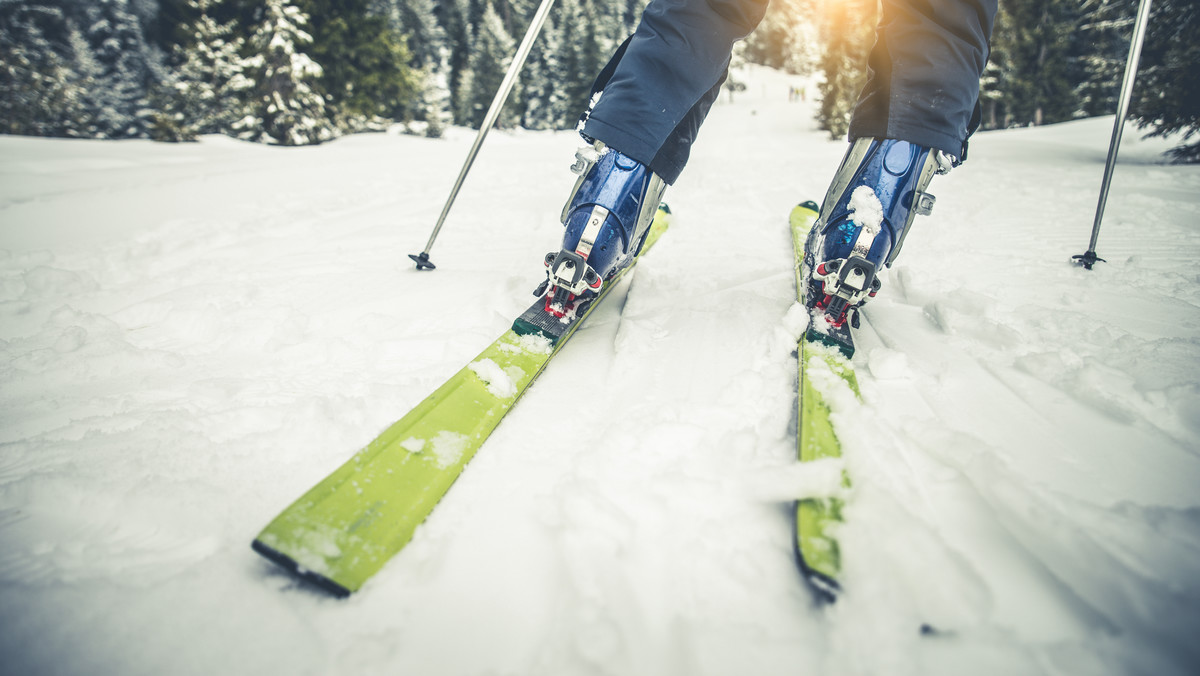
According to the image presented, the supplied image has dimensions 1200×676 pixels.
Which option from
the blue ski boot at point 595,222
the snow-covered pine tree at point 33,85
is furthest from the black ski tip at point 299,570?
the snow-covered pine tree at point 33,85

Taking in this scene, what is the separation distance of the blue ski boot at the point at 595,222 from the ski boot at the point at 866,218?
58cm

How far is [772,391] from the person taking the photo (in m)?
1.15

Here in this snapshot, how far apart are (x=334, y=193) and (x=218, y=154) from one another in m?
3.53

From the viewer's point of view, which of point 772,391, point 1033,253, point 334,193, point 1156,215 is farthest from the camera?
point 334,193

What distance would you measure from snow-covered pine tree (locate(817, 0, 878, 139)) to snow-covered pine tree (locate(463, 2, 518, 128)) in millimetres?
15458

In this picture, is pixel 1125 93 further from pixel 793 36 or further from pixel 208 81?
pixel 793 36

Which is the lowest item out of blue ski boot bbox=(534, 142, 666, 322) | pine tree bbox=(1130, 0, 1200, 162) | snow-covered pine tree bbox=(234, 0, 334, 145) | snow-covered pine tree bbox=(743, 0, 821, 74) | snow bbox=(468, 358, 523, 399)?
snow bbox=(468, 358, 523, 399)

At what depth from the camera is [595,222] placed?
52.8 inches

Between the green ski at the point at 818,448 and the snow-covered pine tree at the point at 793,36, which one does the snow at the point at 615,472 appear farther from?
the snow-covered pine tree at the point at 793,36

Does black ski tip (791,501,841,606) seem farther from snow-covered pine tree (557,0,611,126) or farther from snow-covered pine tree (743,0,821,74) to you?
snow-covered pine tree (743,0,821,74)

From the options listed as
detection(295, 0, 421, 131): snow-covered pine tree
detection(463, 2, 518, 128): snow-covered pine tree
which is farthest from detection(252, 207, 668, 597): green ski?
detection(463, 2, 518, 128): snow-covered pine tree

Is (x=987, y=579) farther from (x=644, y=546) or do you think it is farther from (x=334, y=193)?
(x=334, y=193)

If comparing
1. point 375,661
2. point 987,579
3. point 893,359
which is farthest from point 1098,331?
point 375,661

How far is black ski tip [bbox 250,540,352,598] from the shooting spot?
0.70m
